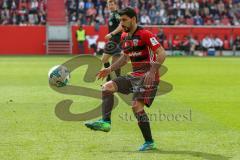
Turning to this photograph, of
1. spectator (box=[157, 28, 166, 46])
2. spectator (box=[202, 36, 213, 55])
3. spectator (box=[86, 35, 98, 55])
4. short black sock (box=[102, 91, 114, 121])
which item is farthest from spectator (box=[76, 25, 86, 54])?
short black sock (box=[102, 91, 114, 121])

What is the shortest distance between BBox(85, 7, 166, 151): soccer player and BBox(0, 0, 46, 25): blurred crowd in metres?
32.5

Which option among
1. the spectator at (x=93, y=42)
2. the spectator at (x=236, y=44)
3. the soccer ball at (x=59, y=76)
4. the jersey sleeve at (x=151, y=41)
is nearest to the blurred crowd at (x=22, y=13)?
the spectator at (x=93, y=42)

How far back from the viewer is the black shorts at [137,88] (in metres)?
8.84

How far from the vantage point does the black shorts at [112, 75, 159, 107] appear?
8844mm

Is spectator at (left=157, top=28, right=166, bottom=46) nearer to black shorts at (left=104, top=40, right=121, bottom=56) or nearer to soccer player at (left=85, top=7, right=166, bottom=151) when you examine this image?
black shorts at (left=104, top=40, right=121, bottom=56)

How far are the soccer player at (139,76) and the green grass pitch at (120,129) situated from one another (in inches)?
14.1

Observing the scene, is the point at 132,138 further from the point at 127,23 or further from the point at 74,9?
the point at 74,9

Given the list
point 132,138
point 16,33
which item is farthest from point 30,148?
point 16,33

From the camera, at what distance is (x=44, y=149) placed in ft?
28.6

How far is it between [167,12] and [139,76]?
3517cm

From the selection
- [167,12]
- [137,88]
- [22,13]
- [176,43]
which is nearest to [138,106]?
[137,88]

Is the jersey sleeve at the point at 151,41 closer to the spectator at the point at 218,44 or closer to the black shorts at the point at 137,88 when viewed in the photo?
the black shorts at the point at 137,88

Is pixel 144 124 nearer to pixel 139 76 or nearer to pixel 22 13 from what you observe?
pixel 139 76

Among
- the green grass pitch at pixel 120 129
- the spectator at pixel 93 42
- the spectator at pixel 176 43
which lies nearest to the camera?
the green grass pitch at pixel 120 129
